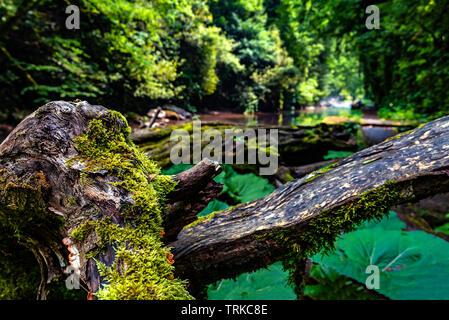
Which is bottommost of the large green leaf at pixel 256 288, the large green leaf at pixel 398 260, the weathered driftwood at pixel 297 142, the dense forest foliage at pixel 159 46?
the large green leaf at pixel 256 288

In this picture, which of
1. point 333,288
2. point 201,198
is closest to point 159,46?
point 201,198

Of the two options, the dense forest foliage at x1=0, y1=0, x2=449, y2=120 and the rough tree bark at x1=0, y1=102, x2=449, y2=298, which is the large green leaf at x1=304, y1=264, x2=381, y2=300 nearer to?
the rough tree bark at x1=0, y1=102, x2=449, y2=298

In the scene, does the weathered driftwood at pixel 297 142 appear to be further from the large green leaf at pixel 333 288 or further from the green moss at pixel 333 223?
the green moss at pixel 333 223

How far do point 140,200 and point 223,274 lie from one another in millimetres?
658

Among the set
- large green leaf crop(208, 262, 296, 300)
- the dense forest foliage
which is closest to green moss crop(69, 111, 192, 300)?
large green leaf crop(208, 262, 296, 300)

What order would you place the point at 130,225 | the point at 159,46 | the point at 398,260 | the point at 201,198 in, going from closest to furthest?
the point at 130,225
the point at 201,198
the point at 398,260
the point at 159,46

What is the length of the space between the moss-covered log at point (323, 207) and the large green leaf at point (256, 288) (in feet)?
1.62

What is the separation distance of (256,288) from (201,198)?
891 millimetres

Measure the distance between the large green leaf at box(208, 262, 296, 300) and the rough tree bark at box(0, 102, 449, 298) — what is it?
47 cm

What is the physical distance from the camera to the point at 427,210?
133 inches

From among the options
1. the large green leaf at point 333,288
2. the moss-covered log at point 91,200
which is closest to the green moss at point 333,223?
the moss-covered log at point 91,200

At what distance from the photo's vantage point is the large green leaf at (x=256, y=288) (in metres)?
1.48

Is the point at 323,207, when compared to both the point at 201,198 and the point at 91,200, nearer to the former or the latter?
the point at 201,198

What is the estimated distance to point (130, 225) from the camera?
90cm
